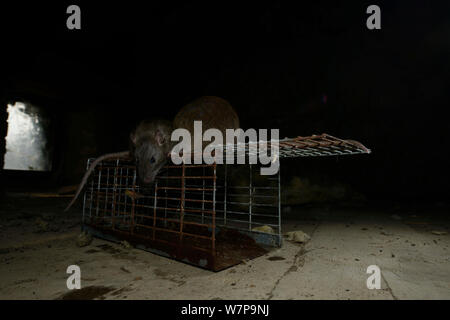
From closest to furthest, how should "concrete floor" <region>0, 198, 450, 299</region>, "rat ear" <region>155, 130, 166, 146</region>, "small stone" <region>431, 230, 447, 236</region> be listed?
"concrete floor" <region>0, 198, 450, 299</region>
"rat ear" <region>155, 130, 166, 146</region>
"small stone" <region>431, 230, 447, 236</region>

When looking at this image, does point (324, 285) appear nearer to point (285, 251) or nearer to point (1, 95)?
point (285, 251)

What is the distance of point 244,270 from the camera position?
223 cm

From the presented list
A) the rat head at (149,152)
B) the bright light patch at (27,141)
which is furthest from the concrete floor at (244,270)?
the bright light patch at (27,141)

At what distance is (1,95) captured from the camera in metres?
Answer: 5.35

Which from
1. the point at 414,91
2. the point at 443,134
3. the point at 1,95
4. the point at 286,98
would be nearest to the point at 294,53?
the point at 286,98

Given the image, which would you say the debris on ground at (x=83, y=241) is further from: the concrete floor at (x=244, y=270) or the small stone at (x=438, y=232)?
the small stone at (x=438, y=232)

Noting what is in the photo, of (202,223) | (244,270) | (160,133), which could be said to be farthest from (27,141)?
(244,270)

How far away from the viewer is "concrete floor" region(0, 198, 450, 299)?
173 centimetres

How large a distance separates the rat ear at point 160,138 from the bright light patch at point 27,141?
6553 mm

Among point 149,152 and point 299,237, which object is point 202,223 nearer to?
point 149,152

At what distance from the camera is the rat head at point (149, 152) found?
3.06m

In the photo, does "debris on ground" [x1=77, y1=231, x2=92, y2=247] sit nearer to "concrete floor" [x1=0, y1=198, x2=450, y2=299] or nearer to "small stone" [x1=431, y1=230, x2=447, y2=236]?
"concrete floor" [x1=0, y1=198, x2=450, y2=299]

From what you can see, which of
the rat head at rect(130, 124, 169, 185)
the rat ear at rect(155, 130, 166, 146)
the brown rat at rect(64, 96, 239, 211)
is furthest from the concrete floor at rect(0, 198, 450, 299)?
the rat ear at rect(155, 130, 166, 146)

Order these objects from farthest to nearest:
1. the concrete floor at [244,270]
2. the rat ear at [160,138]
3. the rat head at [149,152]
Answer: the rat ear at [160,138]
the rat head at [149,152]
the concrete floor at [244,270]
